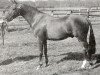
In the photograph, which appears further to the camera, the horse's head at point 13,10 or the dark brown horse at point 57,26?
the horse's head at point 13,10

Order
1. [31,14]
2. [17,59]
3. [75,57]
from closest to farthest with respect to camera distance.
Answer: [31,14] → [75,57] → [17,59]

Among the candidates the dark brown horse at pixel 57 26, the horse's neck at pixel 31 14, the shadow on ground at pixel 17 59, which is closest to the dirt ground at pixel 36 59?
the shadow on ground at pixel 17 59

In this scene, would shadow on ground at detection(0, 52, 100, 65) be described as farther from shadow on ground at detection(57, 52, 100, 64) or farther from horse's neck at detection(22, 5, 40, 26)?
horse's neck at detection(22, 5, 40, 26)

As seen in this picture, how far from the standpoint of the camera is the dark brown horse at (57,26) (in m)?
7.04

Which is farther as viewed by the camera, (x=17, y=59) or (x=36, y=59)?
(x=17, y=59)

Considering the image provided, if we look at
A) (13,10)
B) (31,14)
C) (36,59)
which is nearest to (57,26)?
(31,14)

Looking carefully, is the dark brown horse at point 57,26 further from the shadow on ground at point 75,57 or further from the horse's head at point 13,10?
the shadow on ground at point 75,57

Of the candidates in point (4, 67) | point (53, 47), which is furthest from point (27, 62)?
point (53, 47)

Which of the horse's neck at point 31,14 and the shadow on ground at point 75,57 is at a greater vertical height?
the horse's neck at point 31,14

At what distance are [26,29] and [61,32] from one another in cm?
999

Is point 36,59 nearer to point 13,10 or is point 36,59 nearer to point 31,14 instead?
point 31,14

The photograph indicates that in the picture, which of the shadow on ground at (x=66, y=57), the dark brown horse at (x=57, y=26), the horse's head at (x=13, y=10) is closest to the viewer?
the dark brown horse at (x=57, y=26)

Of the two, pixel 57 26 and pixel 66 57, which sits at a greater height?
pixel 57 26

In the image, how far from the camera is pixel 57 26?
7262 millimetres
